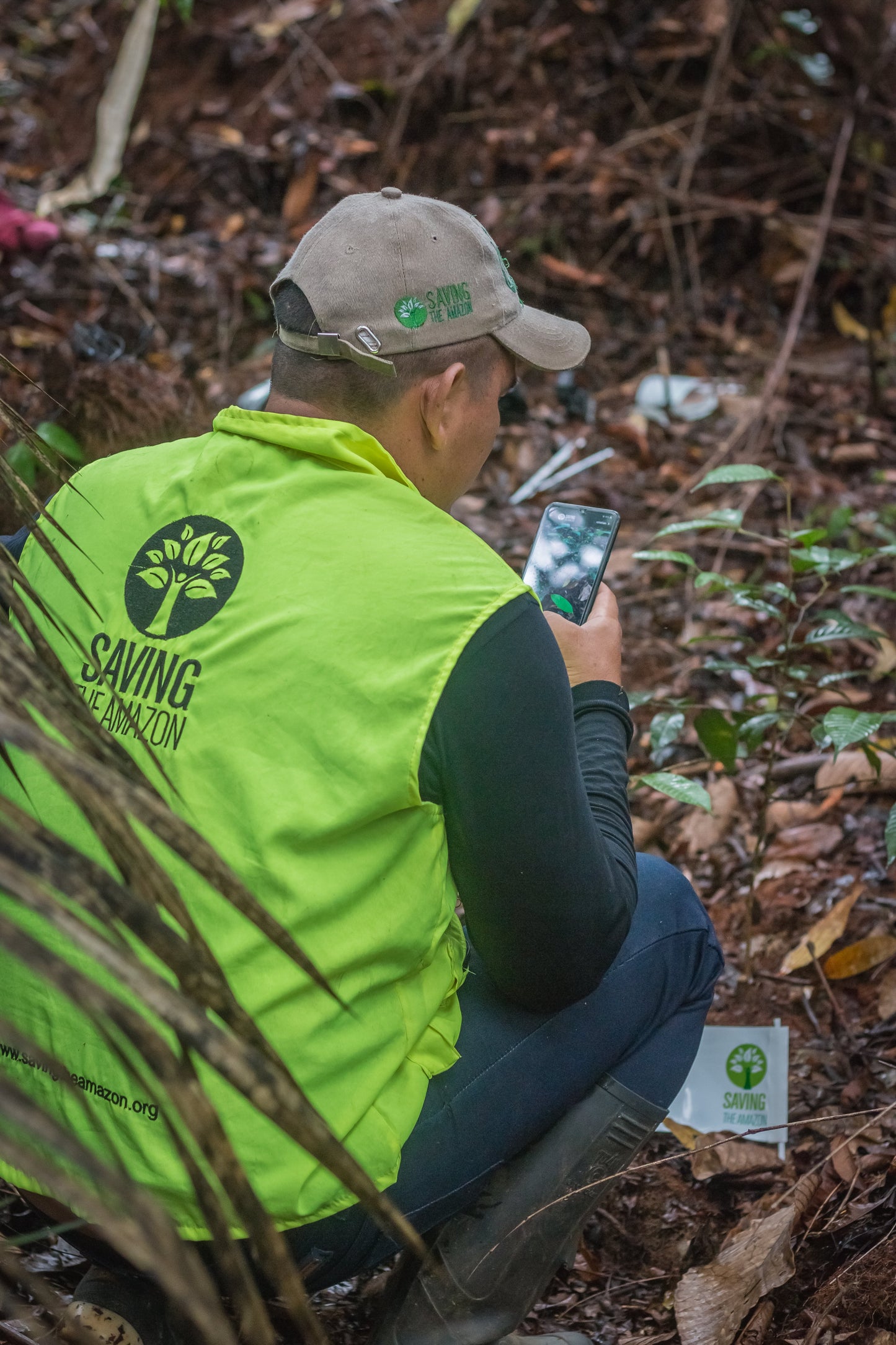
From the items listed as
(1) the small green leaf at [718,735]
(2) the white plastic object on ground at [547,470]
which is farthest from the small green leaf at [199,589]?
(2) the white plastic object on ground at [547,470]

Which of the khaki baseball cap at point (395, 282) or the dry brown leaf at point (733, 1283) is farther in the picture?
the dry brown leaf at point (733, 1283)

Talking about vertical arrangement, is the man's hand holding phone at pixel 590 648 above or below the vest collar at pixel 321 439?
below

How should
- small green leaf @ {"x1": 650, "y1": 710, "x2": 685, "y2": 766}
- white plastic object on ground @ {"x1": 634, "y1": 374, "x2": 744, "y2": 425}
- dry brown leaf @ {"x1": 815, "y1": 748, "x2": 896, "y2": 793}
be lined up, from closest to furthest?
small green leaf @ {"x1": 650, "y1": 710, "x2": 685, "y2": 766}, dry brown leaf @ {"x1": 815, "y1": 748, "x2": 896, "y2": 793}, white plastic object on ground @ {"x1": 634, "y1": 374, "x2": 744, "y2": 425}

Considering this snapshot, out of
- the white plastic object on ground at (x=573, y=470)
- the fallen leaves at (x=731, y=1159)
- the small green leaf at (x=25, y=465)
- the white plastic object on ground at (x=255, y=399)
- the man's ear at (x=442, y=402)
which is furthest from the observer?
the white plastic object on ground at (x=573, y=470)

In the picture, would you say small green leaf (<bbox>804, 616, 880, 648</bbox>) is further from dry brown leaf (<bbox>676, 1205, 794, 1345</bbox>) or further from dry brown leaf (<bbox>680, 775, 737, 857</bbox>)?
dry brown leaf (<bbox>676, 1205, 794, 1345</bbox>)

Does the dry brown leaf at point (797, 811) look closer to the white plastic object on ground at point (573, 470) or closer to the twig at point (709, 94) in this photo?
the white plastic object on ground at point (573, 470)

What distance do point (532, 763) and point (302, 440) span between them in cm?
48

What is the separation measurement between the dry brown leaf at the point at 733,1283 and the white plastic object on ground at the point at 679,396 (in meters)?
3.28

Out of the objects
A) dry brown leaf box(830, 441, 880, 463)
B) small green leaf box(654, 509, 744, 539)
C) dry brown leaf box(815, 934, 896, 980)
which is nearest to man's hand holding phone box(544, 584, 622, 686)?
small green leaf box(654, 509, 744, 539)

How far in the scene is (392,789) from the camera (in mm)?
1320

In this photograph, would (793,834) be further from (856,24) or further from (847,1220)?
(856,24)

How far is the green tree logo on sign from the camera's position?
2170mm

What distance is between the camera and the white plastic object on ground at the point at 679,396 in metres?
4.67

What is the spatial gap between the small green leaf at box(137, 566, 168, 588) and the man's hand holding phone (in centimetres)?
56
